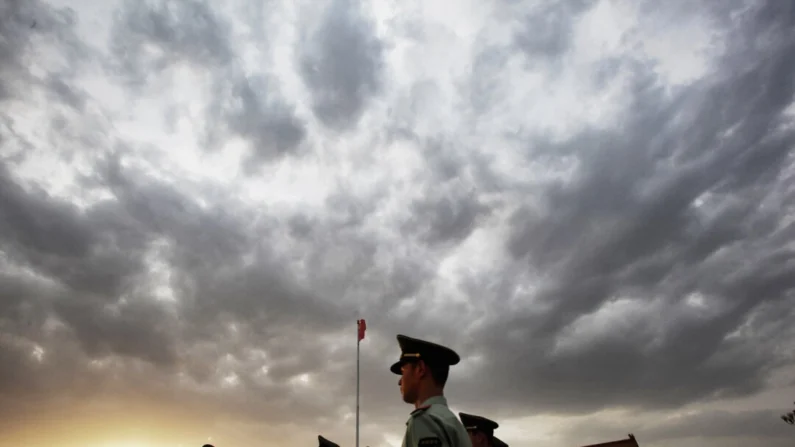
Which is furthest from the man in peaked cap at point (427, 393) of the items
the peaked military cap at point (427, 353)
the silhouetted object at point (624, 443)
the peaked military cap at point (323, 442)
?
the silhouetted object at point (624, 443)

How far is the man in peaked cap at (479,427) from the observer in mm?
11008

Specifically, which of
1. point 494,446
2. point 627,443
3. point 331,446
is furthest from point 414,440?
point 627,443

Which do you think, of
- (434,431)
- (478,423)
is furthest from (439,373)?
(478,423)

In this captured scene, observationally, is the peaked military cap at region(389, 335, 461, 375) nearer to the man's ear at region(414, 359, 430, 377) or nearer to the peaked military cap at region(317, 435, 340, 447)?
the man's ear at region(414, 359, 430, 377)

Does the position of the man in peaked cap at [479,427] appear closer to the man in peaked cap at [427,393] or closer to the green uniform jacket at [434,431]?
the man in peaked cap at [427,393]

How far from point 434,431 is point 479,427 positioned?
26.1 feet

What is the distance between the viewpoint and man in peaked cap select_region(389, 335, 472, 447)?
417cm

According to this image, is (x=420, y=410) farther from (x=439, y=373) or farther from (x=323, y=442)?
(x=323, y=442)

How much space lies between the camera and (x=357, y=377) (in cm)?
2534

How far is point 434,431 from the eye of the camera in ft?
13.8

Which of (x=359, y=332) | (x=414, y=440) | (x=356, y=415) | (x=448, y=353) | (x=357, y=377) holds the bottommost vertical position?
(x=414, y=440)

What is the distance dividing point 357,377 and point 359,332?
250cm

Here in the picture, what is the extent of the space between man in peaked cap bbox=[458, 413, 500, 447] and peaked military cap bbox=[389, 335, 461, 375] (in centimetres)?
644

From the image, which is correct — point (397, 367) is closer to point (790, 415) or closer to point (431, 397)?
point (431, 397)
